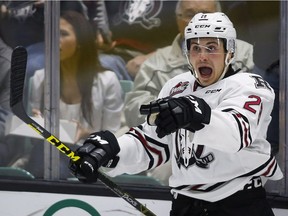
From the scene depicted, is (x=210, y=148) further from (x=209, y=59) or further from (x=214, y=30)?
(x=214, y=30)

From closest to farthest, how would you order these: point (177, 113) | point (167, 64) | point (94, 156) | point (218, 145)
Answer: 1. point (177, 113)
2. point (218, 145)
3. point (94, 156)
4. point (167, 64)

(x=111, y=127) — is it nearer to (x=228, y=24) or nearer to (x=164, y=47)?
(x=164, y=47)

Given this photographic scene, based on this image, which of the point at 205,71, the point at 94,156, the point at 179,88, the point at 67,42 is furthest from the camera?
the point at 67,42

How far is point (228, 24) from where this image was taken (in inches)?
110

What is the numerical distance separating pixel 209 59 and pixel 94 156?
545 mm

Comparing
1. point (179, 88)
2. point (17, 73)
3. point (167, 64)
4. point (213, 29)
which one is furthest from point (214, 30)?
point (167, 64)

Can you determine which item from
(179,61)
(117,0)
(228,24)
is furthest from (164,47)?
(228,24)

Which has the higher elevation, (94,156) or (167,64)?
(167,64)

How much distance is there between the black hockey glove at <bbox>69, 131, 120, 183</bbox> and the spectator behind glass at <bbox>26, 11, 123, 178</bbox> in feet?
3.46

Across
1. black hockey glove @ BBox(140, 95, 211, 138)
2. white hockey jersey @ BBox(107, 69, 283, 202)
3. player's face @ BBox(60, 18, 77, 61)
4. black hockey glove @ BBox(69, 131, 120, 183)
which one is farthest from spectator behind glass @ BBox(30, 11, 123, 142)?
black hockey glove @ BBox(140, 95, 211, 138)

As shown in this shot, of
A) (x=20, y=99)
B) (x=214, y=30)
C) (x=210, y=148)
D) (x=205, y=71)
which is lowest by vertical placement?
(x=210, y=148)

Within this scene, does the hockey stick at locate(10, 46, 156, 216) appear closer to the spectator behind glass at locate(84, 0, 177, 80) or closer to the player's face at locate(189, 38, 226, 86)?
the player's face at locate(189, 38, 226, 86)

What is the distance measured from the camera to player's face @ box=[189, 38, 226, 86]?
2.74 m

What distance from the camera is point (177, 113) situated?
7.62 feet
